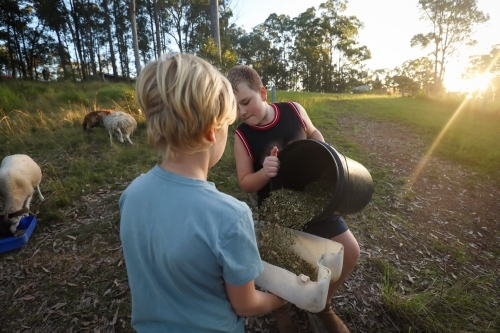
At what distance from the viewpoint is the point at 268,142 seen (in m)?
2.20

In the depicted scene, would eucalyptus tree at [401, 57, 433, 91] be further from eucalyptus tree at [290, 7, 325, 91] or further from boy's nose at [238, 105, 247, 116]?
boy's nose at [238, 105, 247, 116]

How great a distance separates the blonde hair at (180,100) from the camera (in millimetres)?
895

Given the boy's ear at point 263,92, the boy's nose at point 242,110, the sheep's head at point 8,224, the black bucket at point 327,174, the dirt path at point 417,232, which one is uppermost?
the boy's ear at point 263,92

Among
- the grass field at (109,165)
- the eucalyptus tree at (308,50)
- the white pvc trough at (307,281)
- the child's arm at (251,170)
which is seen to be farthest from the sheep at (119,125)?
the eucalyptus tree at (308,50)

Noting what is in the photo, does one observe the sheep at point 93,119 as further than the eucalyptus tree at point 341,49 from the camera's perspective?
No

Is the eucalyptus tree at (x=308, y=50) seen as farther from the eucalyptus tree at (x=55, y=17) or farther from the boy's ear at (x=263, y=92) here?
the boy's ear at (x=263, y=92)

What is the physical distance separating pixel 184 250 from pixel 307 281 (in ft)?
2.43

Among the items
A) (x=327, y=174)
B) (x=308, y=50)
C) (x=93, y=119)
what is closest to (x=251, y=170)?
(x=327, y=174)

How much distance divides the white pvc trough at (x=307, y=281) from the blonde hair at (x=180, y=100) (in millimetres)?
838

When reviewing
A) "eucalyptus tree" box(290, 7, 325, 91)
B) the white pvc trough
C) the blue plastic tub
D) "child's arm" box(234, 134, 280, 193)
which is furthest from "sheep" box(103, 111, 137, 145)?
"eucalyptus tree" box(290, 7, 325, 91)

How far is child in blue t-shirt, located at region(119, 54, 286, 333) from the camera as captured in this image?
35.9 inches

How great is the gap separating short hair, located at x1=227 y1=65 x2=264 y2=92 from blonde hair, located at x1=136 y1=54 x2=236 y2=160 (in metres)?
A: 1.04

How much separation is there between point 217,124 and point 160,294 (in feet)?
2.22

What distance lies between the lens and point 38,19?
28406mm
